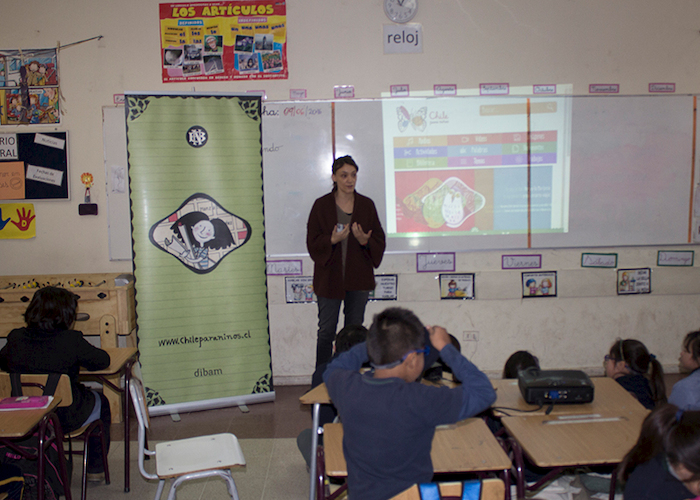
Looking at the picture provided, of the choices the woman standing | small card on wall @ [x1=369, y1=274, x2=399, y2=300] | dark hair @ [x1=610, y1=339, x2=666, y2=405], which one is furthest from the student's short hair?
small card on wall @ [x1=369, y1=274, x2=399, y2=300]

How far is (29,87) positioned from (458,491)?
4.00 meters

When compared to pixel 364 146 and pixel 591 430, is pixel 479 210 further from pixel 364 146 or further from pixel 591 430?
pixel 591 430

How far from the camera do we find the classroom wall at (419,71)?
12.5ft

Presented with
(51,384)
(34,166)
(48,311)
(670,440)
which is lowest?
(51,384)

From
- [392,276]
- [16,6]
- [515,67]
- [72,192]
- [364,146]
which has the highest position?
[16,6]

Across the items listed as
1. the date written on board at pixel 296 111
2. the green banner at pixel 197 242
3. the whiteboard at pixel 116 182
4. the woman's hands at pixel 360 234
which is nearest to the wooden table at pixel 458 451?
the woman's hands at pixel 360 234

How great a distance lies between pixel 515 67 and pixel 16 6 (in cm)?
361

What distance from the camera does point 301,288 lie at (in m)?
3.99

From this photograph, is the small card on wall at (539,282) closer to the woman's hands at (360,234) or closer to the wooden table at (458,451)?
the woman's hands at (360,234)

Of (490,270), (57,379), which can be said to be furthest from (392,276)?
(57,379)

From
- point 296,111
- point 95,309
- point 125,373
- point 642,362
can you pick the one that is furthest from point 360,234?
point 95,309

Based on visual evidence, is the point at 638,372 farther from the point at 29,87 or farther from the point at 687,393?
the point at 29,87

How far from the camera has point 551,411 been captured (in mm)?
1985

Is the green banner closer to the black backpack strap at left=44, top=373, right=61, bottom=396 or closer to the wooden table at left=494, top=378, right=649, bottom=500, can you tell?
the black backpack strap at left=44, top=373, right=61, bottom=396
